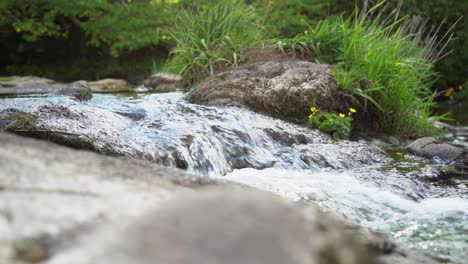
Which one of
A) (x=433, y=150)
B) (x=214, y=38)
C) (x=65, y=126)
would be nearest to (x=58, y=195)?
(x=65, y=126)

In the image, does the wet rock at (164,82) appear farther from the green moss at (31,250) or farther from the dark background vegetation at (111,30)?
the green moss at (31,250)

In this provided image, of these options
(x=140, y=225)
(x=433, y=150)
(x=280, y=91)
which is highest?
(x=140, y=225)

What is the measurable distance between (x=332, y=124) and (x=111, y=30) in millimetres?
8679

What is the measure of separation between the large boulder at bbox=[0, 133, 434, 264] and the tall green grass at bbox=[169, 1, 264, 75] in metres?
4.64

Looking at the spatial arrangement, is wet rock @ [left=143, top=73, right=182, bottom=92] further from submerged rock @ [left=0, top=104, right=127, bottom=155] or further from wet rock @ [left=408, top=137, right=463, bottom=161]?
wet rock @ [left=408, top=137, right=463, bottom=161]

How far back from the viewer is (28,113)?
3.43 m

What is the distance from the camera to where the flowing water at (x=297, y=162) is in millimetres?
2695

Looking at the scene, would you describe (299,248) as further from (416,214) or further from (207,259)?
(416,214)

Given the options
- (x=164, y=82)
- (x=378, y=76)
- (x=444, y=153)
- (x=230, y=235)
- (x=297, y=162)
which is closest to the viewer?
(x=230, y=235)

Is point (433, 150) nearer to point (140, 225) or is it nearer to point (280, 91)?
point (280, 91)

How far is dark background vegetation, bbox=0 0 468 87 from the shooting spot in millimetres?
11867

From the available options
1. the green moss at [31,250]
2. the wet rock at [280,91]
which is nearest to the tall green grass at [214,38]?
the wet rock at [280,91]

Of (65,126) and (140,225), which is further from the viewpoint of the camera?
(65,126)

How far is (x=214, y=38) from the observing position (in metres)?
6.17
